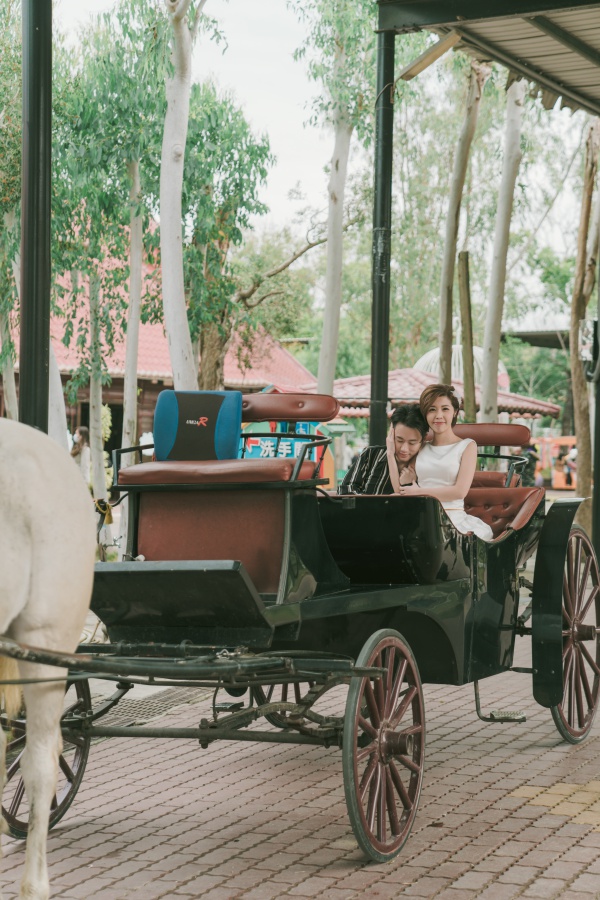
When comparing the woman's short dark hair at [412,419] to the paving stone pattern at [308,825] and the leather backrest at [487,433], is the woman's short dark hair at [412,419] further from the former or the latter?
the paving stone pattern at [308,825]

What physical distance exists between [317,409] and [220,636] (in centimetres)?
125

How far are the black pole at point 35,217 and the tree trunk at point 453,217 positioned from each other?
9.47m

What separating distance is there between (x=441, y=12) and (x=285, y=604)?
20.6 feet

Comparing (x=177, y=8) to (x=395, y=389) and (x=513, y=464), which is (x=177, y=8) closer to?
(x=513, y=464)

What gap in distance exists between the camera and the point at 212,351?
2045 cm

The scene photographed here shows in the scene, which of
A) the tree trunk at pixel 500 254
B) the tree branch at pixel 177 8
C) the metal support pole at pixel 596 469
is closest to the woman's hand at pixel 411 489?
the metal support pole at pixel 596 469

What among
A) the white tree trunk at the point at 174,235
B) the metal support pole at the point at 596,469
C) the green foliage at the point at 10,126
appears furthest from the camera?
the green foliage at the point at 10,126

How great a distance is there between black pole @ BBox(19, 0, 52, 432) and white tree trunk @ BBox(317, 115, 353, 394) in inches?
488

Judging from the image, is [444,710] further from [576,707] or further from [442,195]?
[442,195]

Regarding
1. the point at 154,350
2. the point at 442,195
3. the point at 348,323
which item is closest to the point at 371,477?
the point at 154,350

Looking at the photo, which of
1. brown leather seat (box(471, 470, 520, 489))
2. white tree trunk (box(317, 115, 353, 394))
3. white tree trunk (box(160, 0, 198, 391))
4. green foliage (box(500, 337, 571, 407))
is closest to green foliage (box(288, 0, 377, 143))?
white tree trunk (box(317, 115, 353, 394))

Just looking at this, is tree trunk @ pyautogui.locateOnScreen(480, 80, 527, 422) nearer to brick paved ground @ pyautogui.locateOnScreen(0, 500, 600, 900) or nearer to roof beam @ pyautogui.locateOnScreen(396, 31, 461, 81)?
roof beam @ pyautogui.locateOnScreen(396, 31, 461, 81)

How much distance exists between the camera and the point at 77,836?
486 centimetres

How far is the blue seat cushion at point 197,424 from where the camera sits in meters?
5.05
